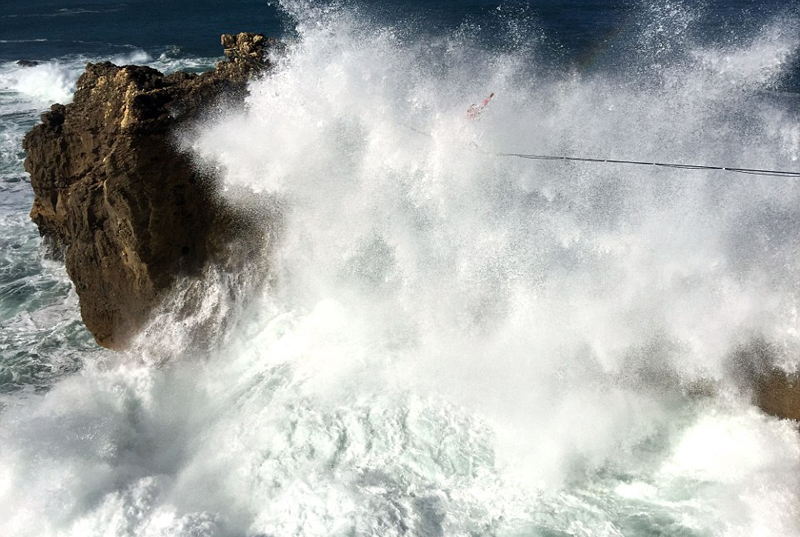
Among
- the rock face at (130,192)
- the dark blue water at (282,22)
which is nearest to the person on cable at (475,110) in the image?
the rock face at (130,192)

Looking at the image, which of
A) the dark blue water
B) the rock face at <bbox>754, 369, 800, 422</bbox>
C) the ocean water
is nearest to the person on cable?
the ocean water

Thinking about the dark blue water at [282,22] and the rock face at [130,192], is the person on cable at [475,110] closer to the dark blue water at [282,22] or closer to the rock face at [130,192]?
the rock face at [130,192]

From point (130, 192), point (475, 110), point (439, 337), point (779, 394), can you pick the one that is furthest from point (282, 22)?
point (779, 394)

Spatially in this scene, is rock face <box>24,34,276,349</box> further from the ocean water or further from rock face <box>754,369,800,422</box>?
rock face <box>754,369,800,422</box>

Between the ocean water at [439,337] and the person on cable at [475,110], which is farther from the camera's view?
the person on cable at [475,110]

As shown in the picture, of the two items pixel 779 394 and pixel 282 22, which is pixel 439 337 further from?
pixel 282 22
